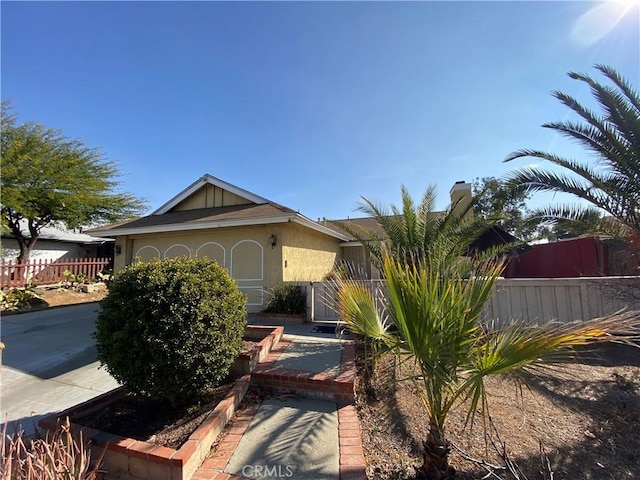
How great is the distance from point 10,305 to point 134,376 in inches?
504

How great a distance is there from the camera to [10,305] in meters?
11.4

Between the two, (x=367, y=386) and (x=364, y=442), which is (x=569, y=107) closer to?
(x=367, y=386)

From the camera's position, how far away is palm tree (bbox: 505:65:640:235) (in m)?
6.03

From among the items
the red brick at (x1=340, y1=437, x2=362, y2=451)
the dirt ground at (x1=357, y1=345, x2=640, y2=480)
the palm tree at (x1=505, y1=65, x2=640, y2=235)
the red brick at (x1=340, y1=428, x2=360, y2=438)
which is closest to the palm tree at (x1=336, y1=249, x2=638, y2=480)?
the dirt ground at (x1=357, y1=345, x2=640, y2=480)

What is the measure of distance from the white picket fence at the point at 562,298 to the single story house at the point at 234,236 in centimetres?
333

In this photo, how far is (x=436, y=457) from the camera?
2.58 m

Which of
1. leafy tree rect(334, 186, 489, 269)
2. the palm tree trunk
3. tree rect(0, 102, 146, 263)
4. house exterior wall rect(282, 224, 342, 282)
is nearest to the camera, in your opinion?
the palm tree trunk

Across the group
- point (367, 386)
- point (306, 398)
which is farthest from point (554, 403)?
point (306, 398)

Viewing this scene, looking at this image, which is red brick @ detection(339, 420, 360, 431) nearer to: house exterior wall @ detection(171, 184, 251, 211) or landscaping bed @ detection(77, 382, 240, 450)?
landscaping bed @ detection(77, 382, 240, 450)

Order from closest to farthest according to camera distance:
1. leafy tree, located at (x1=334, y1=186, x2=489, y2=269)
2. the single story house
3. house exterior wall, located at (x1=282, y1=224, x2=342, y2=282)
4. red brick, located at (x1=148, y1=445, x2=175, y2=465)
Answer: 1. red brick, located at (x1=148, y1=445, x2=175, y2=465)
2. leafy tree, located at (x1=334, y1=186, x2=489, y2=269)
3. the single story house
4. house exterior wall, located at (x1=282, y1=224, x2=342, y2=282)

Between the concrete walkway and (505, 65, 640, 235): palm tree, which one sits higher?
(505, 65, 640, 235): palm tree

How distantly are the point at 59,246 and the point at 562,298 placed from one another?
29.2m

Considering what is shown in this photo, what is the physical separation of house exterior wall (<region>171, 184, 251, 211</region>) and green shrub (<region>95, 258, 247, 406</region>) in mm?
8735

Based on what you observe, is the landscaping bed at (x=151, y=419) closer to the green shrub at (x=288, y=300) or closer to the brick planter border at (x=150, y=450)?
the brick planter border at (x=150, y=450)
